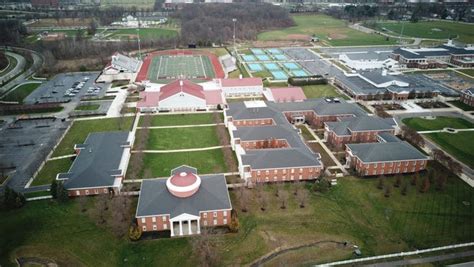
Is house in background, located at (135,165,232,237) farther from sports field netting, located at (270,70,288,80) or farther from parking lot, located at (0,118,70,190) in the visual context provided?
sports field netting, located at (270,70,288,80)

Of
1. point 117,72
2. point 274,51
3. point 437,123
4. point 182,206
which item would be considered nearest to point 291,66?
point 274,51

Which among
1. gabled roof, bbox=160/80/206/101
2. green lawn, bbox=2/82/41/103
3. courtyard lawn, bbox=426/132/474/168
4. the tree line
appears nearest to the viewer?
courtyard lawn, bbox=426/132/474/168

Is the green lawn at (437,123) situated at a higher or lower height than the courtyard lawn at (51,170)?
higher

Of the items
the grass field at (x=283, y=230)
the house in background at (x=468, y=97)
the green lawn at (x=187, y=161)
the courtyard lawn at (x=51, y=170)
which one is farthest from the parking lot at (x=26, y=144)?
the house in background at (x=468, y=97)

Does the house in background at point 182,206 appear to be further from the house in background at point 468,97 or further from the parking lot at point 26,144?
the house in background at point 468,97

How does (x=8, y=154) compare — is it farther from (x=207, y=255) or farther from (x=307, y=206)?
(x=307, y=206)

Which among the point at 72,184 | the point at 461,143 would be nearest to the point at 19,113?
the point at 72,184

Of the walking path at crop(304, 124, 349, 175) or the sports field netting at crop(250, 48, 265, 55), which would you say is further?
the sports field netting at crop(250, 48, 265, 55)

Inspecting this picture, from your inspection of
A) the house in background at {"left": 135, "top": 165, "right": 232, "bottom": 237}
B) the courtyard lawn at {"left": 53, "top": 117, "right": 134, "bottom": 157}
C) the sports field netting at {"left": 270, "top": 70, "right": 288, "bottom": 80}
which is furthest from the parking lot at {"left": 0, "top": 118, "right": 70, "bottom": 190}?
the sports field netting at {"left": 270, "top": 70, "right": 288, "bottom": 80}
